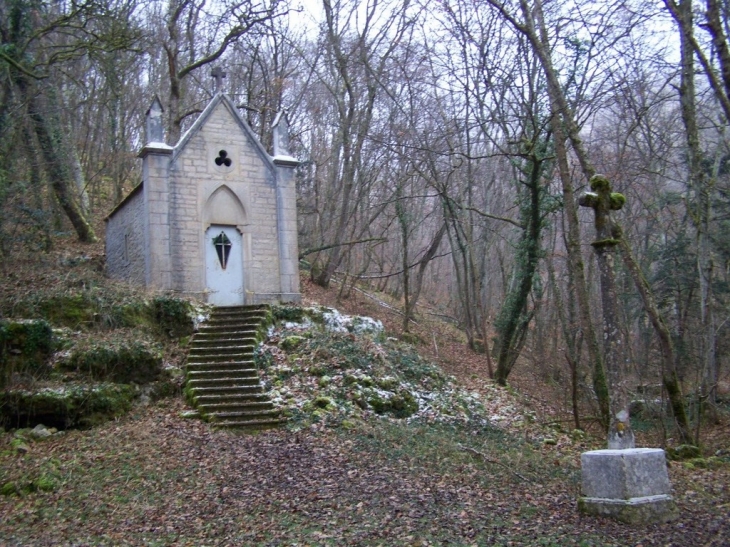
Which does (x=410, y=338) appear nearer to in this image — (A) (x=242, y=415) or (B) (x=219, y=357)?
(B) (x=219, y=357)

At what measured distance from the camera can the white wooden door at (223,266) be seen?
17.7m

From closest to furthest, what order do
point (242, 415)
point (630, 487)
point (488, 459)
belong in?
1. point (630, 487)
2. point (488, 459)
3. point (242, 415)

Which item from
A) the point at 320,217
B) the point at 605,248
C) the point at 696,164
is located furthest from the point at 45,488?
the point at 320,217

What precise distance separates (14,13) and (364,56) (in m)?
9.68

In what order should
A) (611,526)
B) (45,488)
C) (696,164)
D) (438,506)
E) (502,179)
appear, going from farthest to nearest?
(502,179) < (696,164) < (45,488) < (438,506) < (611,526)

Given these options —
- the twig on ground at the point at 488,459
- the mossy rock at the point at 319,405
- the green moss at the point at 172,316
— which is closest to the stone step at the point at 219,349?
the green moss at the point at 172,316

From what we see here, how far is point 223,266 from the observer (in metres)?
17.9

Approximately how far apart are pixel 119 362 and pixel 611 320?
9286 mm

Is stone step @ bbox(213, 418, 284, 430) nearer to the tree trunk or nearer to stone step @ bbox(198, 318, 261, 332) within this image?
stone step @ bbox(198, 318, 261, 332)

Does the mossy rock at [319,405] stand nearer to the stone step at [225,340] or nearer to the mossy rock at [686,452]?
the stone step at [225,340]

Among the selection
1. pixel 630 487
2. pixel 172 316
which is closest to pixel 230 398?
pixel 172 316

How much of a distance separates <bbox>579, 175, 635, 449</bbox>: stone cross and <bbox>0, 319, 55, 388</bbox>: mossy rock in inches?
383

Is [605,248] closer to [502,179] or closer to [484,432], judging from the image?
[484,432]

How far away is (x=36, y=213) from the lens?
57.5ft
